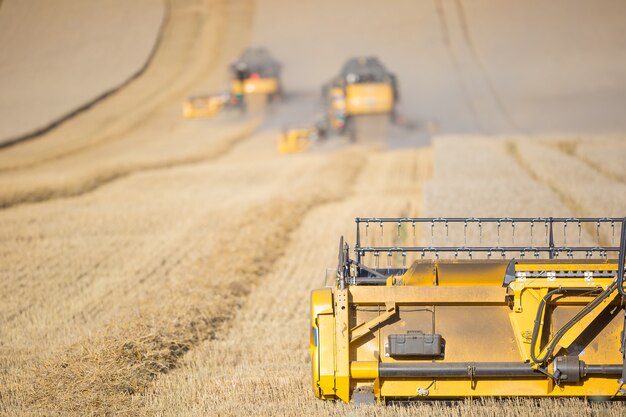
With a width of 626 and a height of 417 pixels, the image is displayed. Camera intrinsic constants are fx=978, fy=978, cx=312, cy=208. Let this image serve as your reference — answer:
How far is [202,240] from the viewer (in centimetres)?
1853

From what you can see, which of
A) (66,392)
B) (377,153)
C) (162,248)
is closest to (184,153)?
(377,153)

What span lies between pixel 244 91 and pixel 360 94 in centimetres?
919

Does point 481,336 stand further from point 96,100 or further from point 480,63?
point 480,63

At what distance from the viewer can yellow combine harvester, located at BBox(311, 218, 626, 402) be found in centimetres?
813

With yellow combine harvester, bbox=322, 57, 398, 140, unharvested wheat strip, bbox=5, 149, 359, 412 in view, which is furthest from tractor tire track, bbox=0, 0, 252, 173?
unharvested wheat strip, bbox=5, 149, 359, 412

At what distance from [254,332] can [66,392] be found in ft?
11.3

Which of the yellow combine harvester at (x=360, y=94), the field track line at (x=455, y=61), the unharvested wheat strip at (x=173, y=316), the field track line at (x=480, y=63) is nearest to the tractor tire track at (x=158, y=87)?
the yellow combine harvester at (x=360, y=94)

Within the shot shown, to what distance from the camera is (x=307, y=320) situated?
12648mm

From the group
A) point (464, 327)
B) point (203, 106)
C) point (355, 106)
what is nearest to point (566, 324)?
point (464, 327)

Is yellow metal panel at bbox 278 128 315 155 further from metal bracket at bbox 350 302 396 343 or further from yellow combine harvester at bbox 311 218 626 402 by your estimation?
metal bracket at bbox 350 302 396 343

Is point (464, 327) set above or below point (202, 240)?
above

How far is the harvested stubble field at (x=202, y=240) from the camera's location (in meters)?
9.26

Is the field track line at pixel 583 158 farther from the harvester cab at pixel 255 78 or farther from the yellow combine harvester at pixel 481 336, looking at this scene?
the harvester cab at pixel 255 78

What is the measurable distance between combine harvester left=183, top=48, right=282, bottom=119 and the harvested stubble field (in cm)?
104
